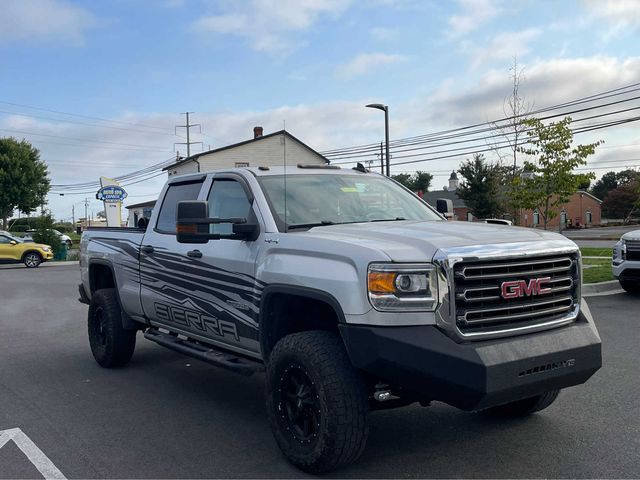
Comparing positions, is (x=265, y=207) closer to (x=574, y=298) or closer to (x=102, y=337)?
(x=574, y=298)

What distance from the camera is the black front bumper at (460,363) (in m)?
3.45

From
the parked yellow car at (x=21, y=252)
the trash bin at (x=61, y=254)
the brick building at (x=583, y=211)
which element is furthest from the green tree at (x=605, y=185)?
the parked yellow car at (x=21, y=252)

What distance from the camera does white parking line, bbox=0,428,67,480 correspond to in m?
4.07

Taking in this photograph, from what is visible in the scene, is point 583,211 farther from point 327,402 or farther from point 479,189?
point 327,402

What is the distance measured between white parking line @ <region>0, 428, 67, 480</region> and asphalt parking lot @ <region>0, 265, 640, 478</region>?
0.04m

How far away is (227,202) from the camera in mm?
5355

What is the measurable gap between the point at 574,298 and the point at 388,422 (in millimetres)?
1752

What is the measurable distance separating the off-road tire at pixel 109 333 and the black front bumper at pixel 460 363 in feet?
12.5

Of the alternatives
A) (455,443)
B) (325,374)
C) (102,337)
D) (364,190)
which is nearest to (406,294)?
(325,374)

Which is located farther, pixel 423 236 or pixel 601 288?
pixel 601 288

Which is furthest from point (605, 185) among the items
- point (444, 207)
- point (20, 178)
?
point (444, 207)

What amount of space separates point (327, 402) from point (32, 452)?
2.22m

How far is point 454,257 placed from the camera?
11.9ft

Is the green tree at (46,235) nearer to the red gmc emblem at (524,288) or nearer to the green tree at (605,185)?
the red gmc emblem at (524,288)
